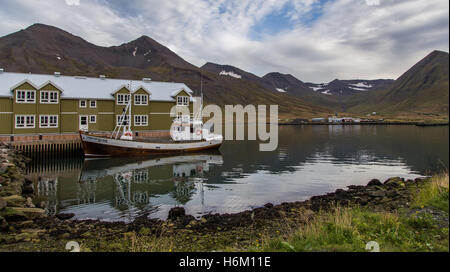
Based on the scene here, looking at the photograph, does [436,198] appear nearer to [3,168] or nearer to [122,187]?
[122,187]

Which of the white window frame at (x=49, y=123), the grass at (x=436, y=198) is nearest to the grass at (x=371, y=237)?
the grass at (x=436, y=198)

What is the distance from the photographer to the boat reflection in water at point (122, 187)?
17438mm

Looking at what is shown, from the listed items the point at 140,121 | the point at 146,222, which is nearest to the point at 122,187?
the point at 146,222

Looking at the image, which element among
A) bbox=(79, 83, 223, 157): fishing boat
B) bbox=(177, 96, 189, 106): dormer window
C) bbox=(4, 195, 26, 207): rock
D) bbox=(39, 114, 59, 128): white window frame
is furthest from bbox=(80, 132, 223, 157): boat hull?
bbox=(4, 195, 26, 207): rock

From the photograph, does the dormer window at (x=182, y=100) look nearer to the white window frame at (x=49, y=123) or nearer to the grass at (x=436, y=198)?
the white window frame at (x=49, y=123)

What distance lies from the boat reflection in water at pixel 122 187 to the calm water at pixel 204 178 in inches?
2.1

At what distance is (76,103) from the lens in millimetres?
42000

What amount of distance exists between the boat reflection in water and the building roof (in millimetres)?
12230

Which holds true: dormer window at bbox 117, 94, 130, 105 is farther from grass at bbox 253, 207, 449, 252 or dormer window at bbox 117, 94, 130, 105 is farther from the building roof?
grass at bbox 253, 207, 449, 252

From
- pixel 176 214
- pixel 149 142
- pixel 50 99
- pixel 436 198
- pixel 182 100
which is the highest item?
pixel 182 100

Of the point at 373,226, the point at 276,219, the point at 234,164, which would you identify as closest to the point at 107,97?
the point at 234,164

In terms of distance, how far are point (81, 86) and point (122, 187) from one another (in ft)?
92.5

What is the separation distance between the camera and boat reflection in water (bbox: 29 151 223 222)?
17438 millimetres
